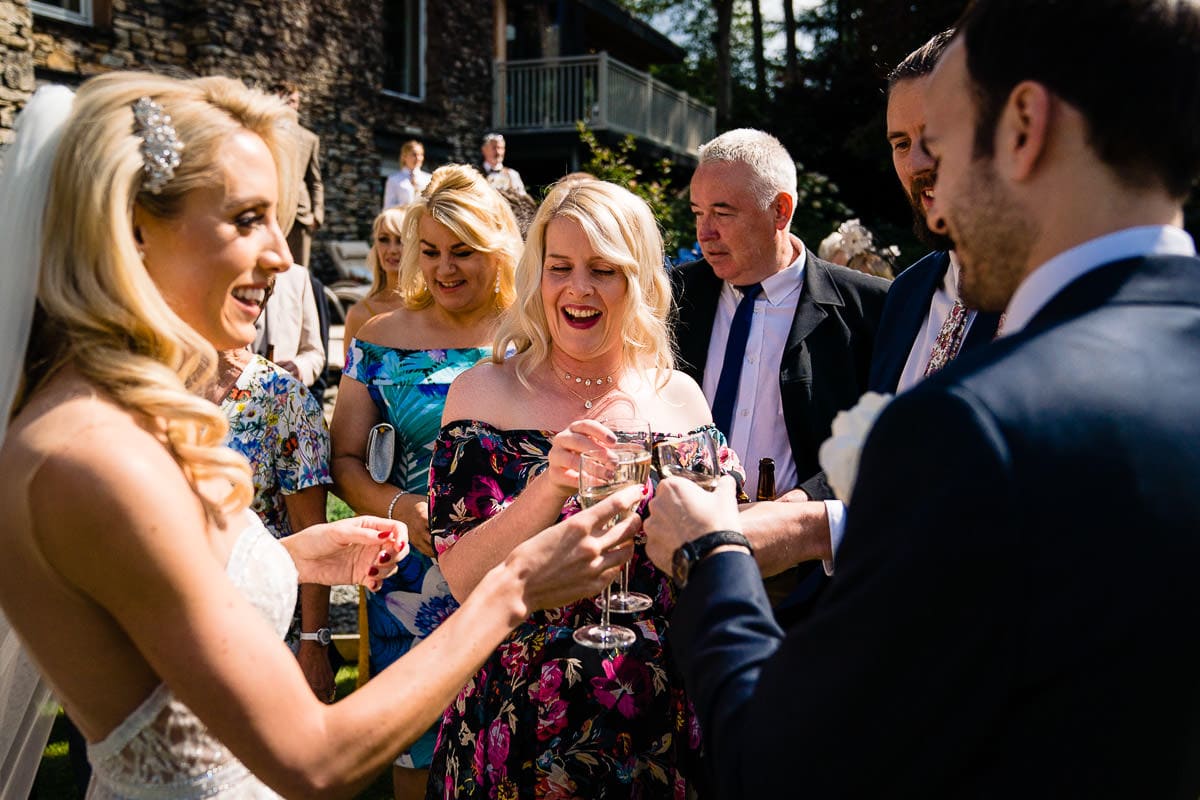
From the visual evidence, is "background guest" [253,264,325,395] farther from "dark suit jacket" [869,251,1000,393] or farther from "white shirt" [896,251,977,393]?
"white shirt" [896,251,977,393]

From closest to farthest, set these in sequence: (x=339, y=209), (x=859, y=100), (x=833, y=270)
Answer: (x=833, y=270) → (x=339, y=209) → (x=859, y=100)

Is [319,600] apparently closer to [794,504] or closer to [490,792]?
[490,792]

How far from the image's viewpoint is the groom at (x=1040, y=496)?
1120mm

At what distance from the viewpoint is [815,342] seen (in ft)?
13.5

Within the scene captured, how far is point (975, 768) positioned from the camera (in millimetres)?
1207

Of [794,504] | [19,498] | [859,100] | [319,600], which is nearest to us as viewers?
[19,498]

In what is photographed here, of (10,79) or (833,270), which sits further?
(10,79)

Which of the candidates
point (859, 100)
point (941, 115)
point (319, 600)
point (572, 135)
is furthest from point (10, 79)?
point (859, 100)

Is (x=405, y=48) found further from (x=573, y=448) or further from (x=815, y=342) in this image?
(x=573, y=448)

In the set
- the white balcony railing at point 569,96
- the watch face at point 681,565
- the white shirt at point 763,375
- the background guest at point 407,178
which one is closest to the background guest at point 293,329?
the white shirt at point 763,375

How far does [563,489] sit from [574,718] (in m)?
0.59

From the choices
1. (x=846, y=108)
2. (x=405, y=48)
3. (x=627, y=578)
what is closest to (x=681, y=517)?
(x=627, y=578)

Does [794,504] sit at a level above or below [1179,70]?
below

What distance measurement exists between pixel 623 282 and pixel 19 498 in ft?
6.28
